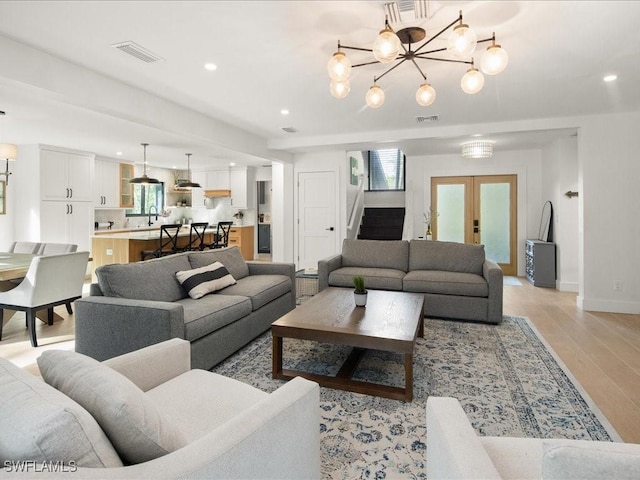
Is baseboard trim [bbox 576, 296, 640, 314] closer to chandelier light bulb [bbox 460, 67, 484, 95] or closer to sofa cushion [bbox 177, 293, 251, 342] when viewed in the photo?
chandelier light bulb [bbox 460, 67, 484, 95]

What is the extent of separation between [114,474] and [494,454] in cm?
103

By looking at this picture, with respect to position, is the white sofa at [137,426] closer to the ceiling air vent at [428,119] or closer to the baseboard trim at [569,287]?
the ceiling air vent at [428,119]

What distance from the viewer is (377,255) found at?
5.11 meters

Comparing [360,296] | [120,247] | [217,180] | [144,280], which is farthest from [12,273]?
[217,180]

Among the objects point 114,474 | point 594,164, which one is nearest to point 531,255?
point 594,164

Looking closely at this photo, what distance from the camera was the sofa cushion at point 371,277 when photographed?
4.46 m

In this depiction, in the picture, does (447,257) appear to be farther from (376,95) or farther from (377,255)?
(376,95)

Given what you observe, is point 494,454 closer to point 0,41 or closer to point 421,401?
point 421,401

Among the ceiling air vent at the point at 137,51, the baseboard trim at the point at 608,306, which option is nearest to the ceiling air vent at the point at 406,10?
the ceiling air vent at the point at 137,51

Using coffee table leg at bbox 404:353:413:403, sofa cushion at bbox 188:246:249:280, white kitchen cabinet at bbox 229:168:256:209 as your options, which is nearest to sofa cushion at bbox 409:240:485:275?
sofa cushion at bbox 188:246:249:280

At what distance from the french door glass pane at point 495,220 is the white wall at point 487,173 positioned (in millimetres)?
224

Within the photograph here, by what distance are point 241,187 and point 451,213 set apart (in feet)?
17.2

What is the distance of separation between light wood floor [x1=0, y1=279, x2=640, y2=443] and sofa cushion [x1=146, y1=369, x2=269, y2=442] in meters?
2.06

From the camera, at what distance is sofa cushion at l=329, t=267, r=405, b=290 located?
4.46 metres
